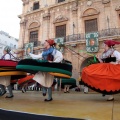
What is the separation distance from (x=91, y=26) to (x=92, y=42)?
2.23 meters

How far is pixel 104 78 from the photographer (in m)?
3.90

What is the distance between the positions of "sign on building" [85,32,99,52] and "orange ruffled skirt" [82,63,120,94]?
406 inches

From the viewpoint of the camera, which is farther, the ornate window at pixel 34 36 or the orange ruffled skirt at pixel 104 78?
the ornate window at pixel 34 36

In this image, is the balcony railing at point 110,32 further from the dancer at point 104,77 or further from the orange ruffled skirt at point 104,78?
the orange ruffled skirt at point 104,78

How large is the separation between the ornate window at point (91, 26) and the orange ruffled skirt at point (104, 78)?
11857 millimetres

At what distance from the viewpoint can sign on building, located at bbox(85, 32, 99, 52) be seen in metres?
14.4

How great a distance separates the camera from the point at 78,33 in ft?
52.4

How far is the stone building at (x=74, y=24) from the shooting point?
14.6 m

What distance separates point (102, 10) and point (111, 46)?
38.8 feet

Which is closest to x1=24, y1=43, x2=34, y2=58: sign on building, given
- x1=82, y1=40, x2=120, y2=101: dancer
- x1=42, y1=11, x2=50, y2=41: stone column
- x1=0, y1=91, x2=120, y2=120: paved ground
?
x1=42, y1=11, x2=50, y2=41: stone column

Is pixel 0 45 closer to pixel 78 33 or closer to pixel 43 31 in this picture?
pixel 43 31

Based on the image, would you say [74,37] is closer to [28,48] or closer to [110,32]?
[110,32]

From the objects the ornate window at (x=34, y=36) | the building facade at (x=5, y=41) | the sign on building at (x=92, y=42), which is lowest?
the sign on building at (x=92, y=42)

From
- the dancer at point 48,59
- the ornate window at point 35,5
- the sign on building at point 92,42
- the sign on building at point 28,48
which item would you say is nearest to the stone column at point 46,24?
the sign on building at point 28,48
